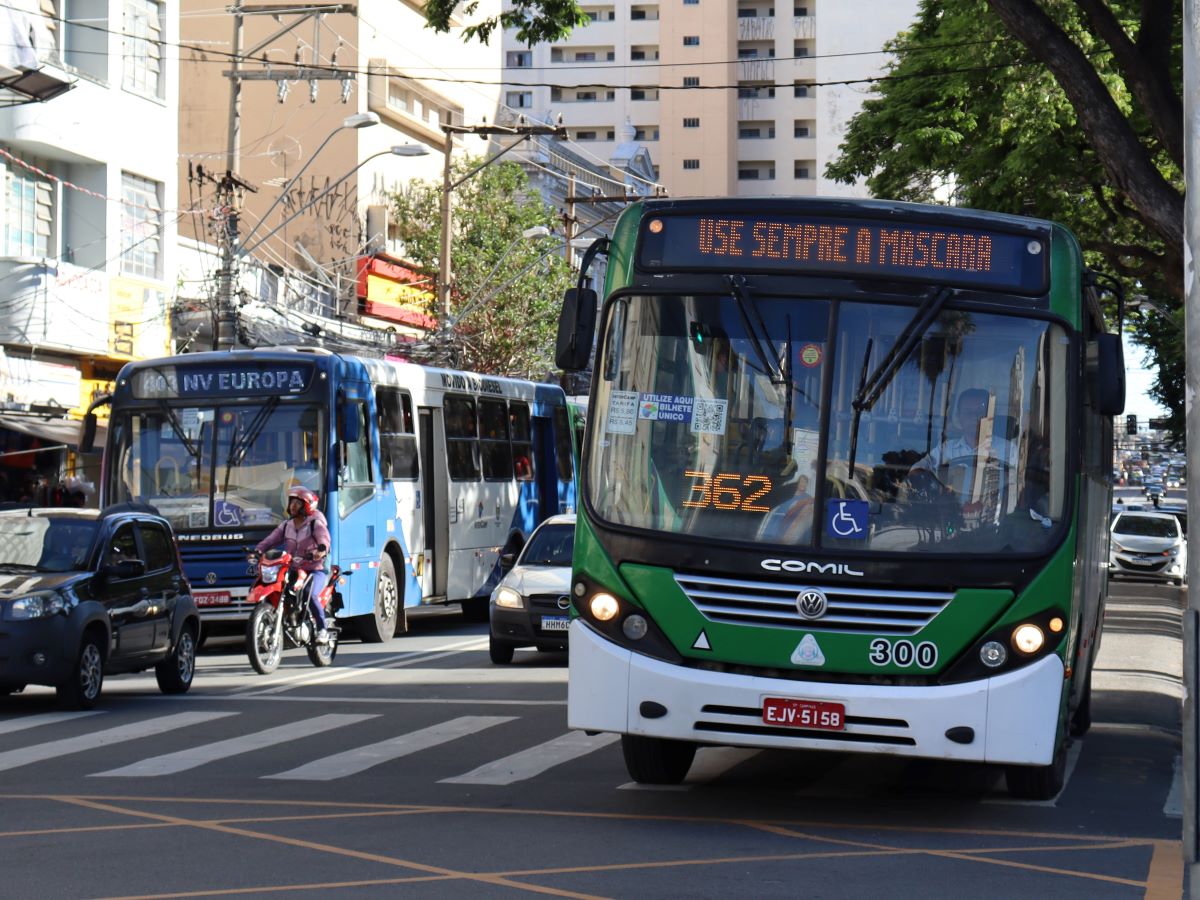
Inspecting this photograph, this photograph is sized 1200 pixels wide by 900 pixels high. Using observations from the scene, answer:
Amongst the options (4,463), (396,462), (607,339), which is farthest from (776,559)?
(4,463)

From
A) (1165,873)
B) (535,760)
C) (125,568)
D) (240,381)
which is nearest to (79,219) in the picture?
(240,381)

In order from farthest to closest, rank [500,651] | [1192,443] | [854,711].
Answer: [500,651], [854,711], [1192,443]

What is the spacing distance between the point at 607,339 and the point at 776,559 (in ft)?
4.90

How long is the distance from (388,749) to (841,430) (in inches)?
169

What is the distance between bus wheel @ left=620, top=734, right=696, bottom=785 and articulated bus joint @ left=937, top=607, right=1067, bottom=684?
194 cm

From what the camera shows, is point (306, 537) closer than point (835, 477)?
No

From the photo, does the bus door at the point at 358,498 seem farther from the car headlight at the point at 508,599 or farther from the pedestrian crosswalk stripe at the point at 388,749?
the pedestrian crosswalk stripe at the point at 388,749

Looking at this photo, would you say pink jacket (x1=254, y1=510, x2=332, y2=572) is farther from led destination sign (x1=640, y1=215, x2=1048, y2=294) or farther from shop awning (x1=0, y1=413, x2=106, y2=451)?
shop awning (x1=0, y1=413, x2=106, y2=451)

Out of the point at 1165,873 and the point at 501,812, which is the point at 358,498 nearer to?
the point at 501,812

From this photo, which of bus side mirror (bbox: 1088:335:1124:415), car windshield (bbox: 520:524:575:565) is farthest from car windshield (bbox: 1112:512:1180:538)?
bus side mirror (bbox: 1088:335:1124:415)

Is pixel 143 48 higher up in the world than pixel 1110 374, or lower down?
higher up

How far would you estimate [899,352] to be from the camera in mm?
9633

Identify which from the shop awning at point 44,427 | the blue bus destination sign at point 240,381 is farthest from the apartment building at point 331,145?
the blue bus destination sign at point 240,381

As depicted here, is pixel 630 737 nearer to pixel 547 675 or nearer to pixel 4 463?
pixel 547 675
